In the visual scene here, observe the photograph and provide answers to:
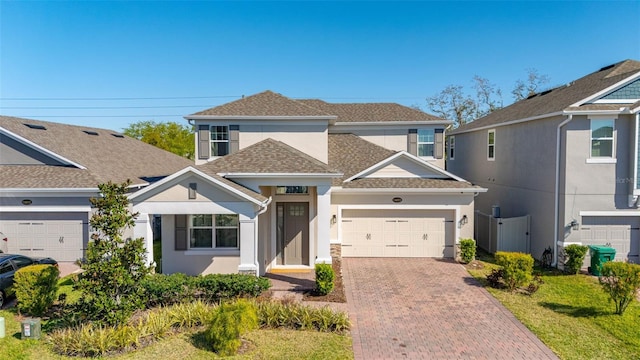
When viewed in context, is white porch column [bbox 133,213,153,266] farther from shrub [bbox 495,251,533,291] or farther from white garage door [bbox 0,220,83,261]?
shrub [bbox 495,251,533,291]

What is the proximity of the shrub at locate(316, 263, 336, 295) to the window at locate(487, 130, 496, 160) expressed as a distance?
13.7 m

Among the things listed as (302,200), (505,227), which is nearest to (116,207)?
(302,200)

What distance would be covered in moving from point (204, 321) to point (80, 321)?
116 inches

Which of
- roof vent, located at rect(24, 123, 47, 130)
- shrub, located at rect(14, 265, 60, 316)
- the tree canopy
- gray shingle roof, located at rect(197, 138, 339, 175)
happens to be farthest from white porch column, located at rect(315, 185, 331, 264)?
the tree canopy

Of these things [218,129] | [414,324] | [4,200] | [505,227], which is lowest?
[414,324]

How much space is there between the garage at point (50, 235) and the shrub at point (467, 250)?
15407 mm

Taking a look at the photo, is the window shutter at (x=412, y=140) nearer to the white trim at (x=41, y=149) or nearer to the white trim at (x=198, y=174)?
the white trim at (x=198, y=174)

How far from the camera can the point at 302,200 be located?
15047 millimetres

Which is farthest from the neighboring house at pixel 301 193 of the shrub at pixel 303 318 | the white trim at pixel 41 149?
the white trim at pixel 41 149

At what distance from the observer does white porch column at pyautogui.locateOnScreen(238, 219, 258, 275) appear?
1165 centimetres

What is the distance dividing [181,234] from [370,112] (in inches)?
491

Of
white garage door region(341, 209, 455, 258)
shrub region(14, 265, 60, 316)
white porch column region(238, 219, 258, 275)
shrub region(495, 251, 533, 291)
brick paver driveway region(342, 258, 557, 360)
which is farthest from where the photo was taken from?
white garage door region(341, 209, 455, 258)

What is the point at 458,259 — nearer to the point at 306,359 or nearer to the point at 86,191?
the point at 306,359

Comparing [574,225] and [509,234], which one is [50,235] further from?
[574,225]
